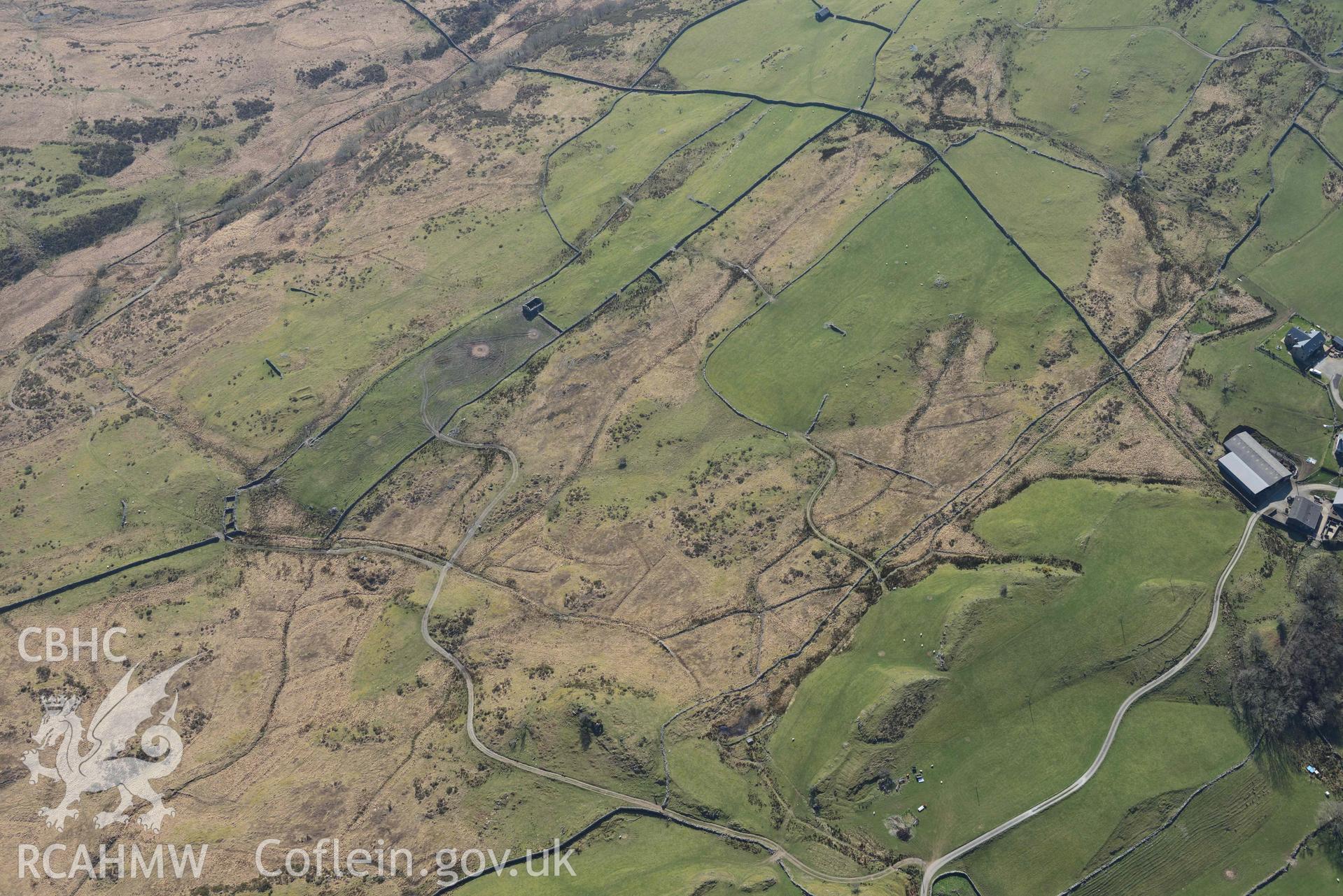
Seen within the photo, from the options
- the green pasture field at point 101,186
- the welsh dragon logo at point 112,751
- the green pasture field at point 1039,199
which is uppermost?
the green pasture field at point 1039,199

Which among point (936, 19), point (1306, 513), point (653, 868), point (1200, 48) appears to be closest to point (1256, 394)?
point (1306, 513)

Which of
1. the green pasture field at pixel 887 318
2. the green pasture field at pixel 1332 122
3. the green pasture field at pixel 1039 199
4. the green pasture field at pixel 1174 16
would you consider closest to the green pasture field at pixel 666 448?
the green pasture field at pixel 887 318

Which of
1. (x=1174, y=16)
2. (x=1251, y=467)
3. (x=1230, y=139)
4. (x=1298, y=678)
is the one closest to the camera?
(x=1298, y=678)

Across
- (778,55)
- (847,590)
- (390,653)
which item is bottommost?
(390,653)

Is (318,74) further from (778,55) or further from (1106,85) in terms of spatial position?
(1106,85)

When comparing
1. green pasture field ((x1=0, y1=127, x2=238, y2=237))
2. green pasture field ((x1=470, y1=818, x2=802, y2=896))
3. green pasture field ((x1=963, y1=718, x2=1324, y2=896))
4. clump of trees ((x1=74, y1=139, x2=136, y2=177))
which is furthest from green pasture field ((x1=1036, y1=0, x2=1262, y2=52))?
clump of trees ((x1=74, y1=139, x2=136, y2=177))

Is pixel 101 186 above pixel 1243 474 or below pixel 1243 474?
below

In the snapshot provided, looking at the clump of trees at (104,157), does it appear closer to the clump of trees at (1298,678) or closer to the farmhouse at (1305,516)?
the clump of trees at (1298,678)
